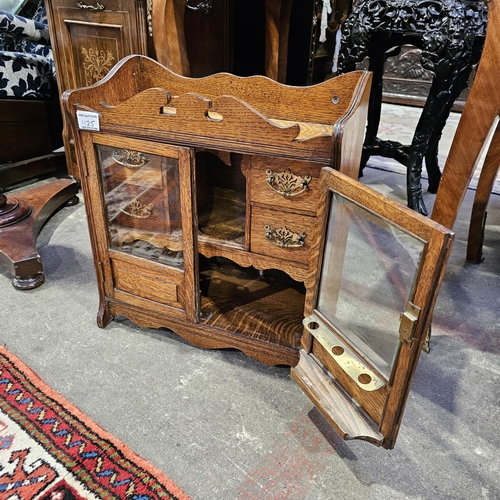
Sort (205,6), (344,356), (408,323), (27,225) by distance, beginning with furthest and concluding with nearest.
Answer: (27,225) < (205,6) < (344,356) < (408,323)

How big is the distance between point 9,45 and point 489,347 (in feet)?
8.68

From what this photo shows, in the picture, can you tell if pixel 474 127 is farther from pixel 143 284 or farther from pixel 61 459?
pixel 61 459

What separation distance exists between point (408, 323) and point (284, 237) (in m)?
0.40

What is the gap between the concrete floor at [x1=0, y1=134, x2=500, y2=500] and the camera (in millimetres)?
919

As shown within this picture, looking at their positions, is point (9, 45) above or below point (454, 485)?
above

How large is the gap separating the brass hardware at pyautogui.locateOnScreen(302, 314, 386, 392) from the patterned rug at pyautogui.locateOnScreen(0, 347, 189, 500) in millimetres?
409

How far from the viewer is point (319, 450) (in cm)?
98

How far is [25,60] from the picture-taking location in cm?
215

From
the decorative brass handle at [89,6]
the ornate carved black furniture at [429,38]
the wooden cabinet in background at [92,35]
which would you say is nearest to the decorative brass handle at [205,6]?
the wooden cabinet in background at [92,35]

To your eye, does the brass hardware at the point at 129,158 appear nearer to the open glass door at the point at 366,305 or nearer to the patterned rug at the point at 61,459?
the open glass door at the point at 366,305

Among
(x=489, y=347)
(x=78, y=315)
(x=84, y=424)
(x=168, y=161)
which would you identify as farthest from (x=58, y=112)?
(x=489, y=347)

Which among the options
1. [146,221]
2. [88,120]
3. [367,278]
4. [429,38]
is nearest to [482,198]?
[429,38]

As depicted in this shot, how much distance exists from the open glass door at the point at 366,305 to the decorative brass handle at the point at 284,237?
0.30ft

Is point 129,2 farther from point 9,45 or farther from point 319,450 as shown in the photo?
point 319,450
